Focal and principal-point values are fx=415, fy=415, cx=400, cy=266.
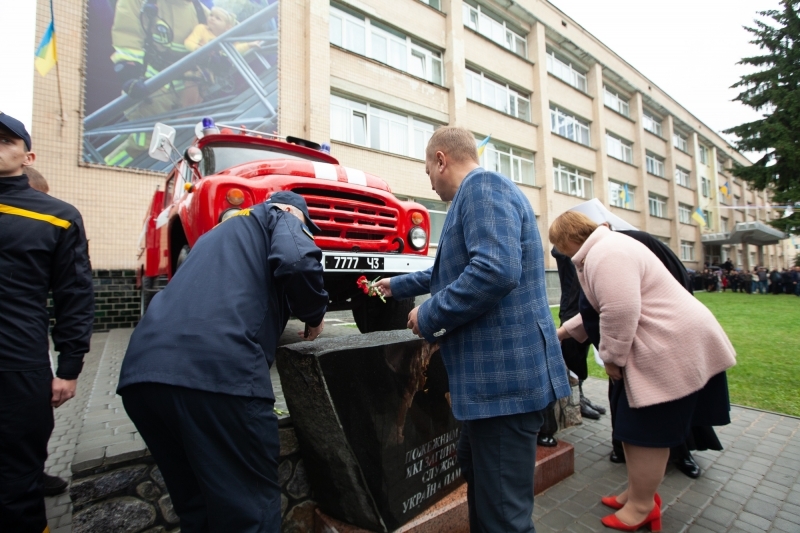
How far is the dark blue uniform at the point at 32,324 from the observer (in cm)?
170

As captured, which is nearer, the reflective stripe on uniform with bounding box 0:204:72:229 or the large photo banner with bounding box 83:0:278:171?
the reflective stripe on uniform with bounding box 0:204:72:229

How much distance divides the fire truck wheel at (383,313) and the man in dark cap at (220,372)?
113 inches

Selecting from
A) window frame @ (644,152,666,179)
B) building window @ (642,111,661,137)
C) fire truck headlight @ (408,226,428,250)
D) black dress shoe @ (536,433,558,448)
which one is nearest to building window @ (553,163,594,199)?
window frame @ (644,152,666,179)

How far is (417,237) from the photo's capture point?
446cm

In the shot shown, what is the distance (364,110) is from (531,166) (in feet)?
30.9

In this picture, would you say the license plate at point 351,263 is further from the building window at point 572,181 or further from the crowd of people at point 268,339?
the building window at point 572,181

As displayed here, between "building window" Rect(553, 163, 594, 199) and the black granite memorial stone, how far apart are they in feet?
66.4

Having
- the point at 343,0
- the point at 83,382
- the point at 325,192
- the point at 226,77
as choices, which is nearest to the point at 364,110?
the point at 343,0

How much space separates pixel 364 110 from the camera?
44.9ft

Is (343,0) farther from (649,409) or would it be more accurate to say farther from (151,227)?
(649,409)

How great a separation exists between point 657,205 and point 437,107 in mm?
21812

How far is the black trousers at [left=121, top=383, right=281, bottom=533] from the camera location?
4.50 feet

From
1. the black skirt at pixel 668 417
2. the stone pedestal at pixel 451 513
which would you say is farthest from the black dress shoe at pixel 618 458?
the black skirt at pixel 668 417

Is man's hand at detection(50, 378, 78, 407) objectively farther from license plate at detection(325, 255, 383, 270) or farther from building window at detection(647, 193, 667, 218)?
building window at detection(647, 193, 667, 218)
